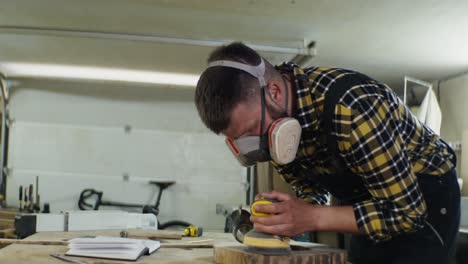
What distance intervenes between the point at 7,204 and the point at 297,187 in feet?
16.4

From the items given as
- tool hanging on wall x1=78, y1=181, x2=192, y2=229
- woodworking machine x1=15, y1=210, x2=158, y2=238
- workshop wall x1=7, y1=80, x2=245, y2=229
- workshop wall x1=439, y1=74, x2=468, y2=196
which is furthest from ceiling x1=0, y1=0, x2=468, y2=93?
tool hanging on wall x1=78, y1=181, x2=192, y2=229

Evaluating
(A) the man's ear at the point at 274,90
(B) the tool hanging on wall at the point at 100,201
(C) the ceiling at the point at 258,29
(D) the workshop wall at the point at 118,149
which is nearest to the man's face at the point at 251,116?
(A) the man's ear at the point at 274,90

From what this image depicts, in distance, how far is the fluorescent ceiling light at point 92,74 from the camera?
5.03 metres

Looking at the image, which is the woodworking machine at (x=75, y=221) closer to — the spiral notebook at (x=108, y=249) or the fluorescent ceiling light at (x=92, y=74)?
the spiral notebook at (x=108, y=249)

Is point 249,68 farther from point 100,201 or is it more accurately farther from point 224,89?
point 100,201

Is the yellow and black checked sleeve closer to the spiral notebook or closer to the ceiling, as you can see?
the spiral notebook

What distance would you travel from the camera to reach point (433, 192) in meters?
1.20

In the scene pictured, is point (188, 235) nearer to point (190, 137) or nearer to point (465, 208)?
point (465, 208)

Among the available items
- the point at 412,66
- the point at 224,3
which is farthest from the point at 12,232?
the point at 412,66

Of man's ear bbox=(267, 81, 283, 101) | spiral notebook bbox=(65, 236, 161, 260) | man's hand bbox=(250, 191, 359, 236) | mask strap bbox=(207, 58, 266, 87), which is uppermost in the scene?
mask strap bbox=(207, 58, 266, 87)

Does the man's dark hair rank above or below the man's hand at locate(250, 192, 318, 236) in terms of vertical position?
above

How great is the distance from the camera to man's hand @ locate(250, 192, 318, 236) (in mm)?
1103

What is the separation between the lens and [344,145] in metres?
1.09

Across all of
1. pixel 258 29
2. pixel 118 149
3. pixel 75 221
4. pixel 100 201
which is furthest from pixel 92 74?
pixel 75 221
